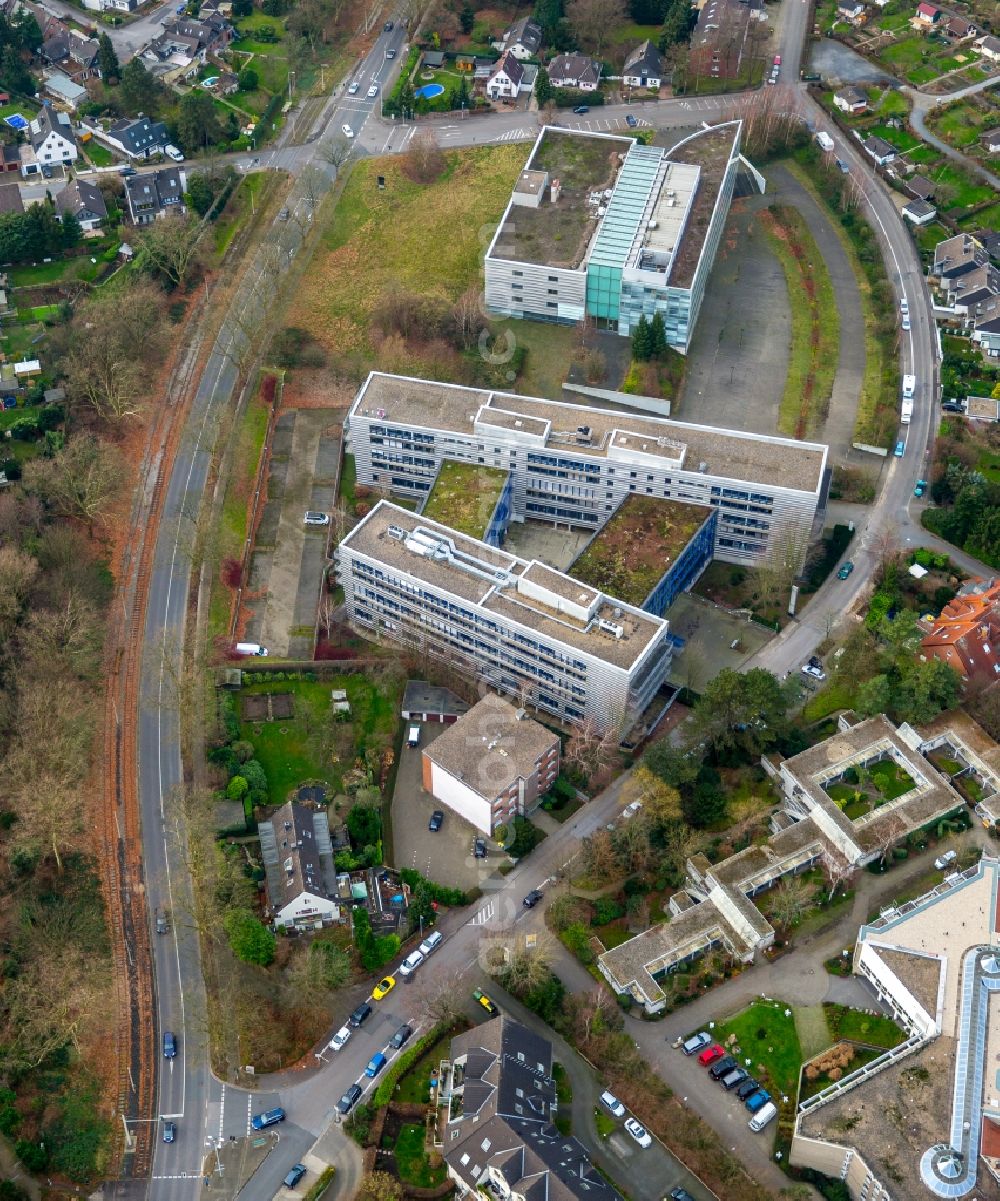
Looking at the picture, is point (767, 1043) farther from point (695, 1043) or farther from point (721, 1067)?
point (695, 1043)

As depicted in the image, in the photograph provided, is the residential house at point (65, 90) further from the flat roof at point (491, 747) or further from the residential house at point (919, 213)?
the flat roof at point (491, 747)

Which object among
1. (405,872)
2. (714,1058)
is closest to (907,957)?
(714,1058)

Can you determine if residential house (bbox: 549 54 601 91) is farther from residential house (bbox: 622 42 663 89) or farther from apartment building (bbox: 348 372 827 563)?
apartment building (bbox: 348 372 827 563)

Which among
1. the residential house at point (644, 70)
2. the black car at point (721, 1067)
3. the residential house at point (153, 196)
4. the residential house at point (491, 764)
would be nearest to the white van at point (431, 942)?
the residential house at point (491, 764)

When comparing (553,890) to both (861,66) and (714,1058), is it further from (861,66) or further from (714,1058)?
(861,66)

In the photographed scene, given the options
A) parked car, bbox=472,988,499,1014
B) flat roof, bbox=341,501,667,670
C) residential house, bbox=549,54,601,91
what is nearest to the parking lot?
parked car, bbox=472,988,499,1014
